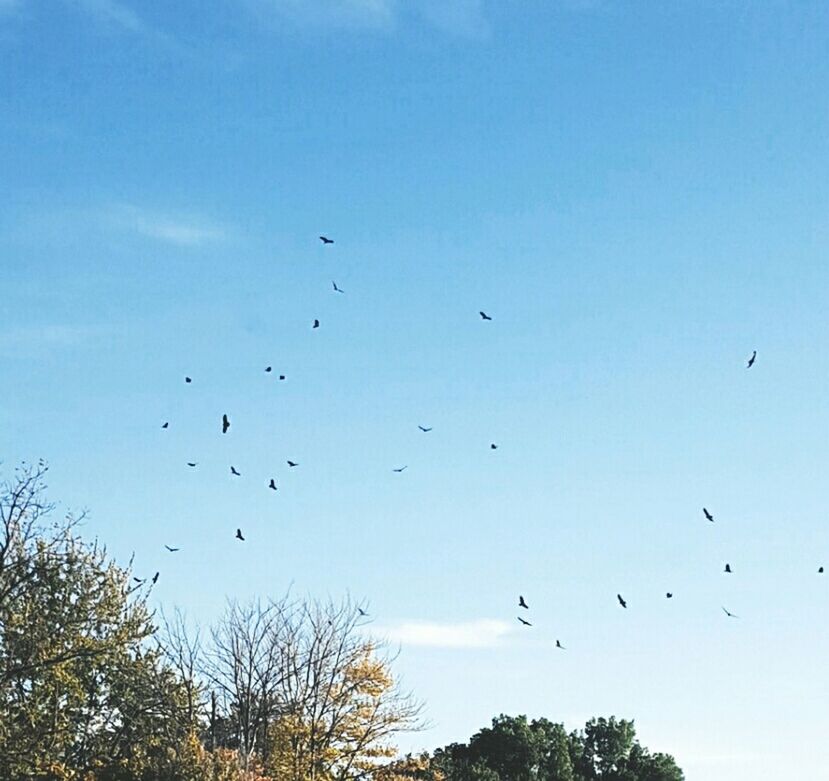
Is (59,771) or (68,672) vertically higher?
(68,672)

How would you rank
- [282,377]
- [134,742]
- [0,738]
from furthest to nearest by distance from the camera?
[134,742], [0,738], [282,377]

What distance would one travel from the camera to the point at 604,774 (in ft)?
338

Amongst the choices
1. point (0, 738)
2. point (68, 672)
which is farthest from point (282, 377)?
point (68, 672)

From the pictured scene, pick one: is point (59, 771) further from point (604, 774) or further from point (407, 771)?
point (604, 774)

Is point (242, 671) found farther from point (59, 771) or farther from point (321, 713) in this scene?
point (59, 771)

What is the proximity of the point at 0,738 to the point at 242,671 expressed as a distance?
14.6 meters

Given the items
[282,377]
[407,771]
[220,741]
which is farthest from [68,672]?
[282,377]

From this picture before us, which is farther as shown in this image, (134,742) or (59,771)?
(134,742)

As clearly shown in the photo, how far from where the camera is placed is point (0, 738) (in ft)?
133

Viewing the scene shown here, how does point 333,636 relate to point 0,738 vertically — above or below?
A: above

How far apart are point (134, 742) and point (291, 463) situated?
2394cm

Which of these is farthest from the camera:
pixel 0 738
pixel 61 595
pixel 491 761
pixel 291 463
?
pixel 491 761

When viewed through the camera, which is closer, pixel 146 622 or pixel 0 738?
pixel 0 738

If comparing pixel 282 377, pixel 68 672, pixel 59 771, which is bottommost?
pixel 59 771
